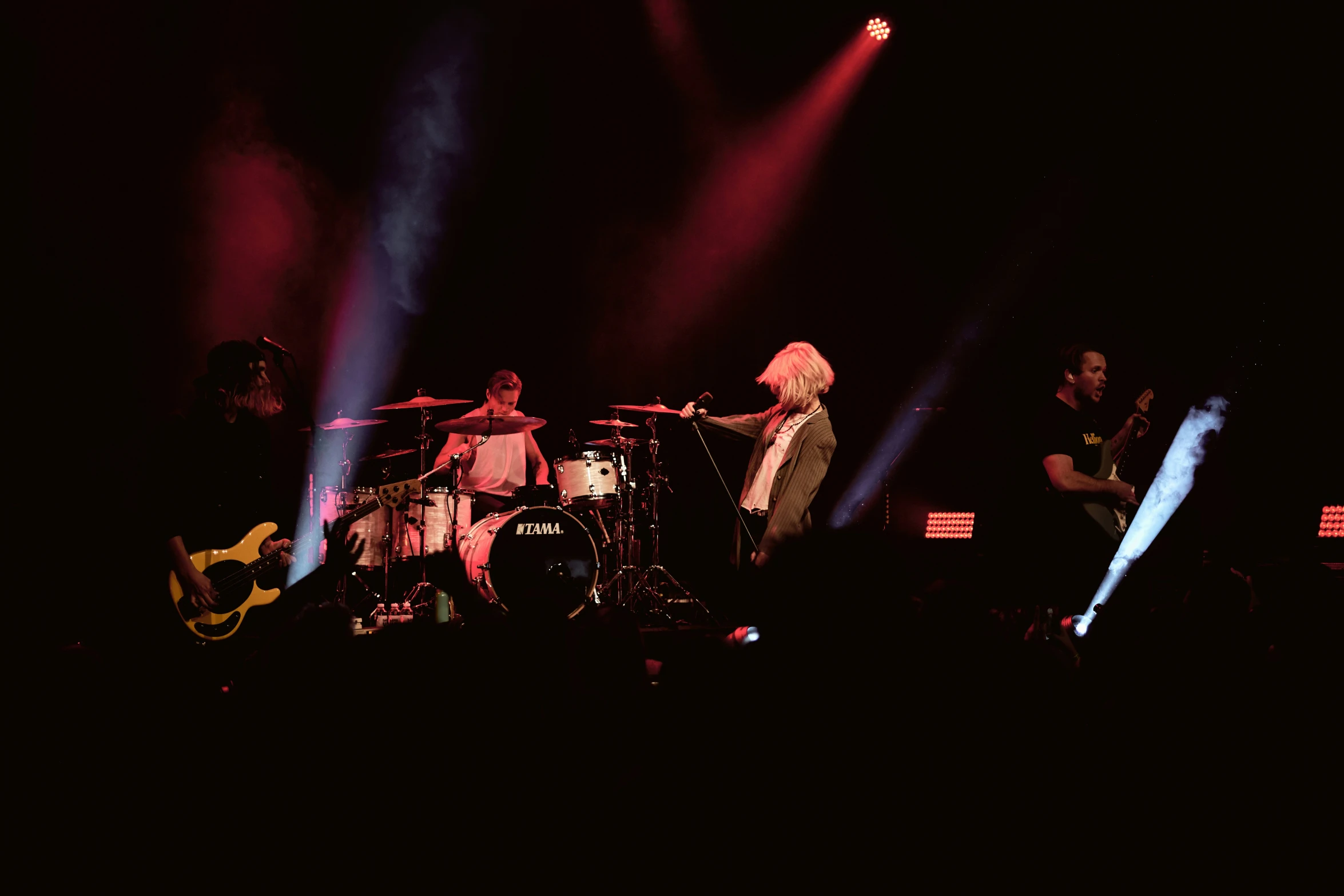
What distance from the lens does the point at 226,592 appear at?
14.5 feet

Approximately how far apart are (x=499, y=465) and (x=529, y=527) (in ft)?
3.41

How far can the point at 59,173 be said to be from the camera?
17.5ft

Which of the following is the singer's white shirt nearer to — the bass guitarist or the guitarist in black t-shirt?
the guitarist in black t-shirt

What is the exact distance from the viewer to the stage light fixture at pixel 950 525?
7.22m

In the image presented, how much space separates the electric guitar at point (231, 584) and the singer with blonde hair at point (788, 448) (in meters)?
2.45

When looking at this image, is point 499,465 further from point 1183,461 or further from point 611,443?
point 1183,461

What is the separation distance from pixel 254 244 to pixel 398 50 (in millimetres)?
1961

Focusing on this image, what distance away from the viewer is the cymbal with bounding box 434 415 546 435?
630 cm

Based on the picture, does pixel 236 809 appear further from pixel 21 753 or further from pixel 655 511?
pixel 655 511

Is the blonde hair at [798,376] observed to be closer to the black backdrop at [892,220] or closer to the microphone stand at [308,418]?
the black backdrop at [892,220]

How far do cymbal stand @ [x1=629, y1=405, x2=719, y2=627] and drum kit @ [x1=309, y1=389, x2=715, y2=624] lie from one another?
1cm

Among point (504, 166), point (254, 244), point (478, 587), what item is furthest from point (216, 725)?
point (504, 166)

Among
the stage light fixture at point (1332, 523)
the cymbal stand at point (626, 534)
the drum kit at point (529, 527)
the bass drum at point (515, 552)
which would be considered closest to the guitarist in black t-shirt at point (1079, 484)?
the drum kit at point (529, 527)

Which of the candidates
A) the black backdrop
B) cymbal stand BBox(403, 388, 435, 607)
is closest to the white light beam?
the black backdrop
